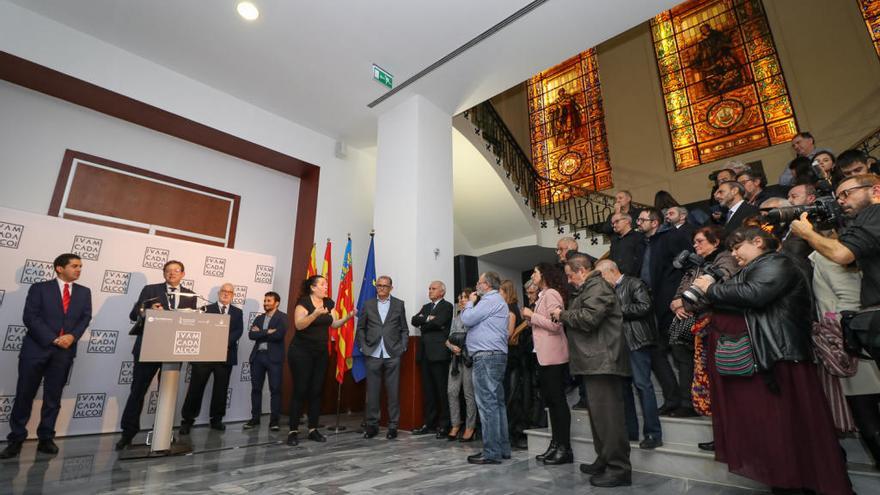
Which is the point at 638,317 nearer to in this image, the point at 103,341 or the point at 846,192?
the point at 846,192

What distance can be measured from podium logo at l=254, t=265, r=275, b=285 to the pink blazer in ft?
13.2

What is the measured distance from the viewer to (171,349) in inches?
124

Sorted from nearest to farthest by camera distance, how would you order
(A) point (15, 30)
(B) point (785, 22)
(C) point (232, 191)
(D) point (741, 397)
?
1. (D) point (741, 397)
2. (A) point (15, 30)
3. (C) point (232, 191)
4. (B) point (785, 22)

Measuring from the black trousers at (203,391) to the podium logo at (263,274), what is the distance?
1208mm

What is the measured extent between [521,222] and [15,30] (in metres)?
6.81

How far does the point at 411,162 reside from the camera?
534 centimetres

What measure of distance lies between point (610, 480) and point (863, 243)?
5.42ft

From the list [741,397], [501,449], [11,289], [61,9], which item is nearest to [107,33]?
[61,9]

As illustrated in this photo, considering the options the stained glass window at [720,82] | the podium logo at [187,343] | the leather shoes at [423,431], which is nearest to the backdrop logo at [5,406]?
the podium logo at [187,343]

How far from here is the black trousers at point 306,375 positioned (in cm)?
367

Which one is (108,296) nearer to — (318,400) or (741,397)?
(318,400)

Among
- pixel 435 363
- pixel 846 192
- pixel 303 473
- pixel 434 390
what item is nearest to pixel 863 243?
pixel 846 192

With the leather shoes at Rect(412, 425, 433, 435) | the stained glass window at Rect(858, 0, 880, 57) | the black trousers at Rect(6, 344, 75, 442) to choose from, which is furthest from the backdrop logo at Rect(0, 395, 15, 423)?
the stained glass window at Rect(858, 0, 880, 57)

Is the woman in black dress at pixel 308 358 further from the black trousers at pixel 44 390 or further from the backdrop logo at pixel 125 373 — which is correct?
the backdrop logo at pixel 125 373
